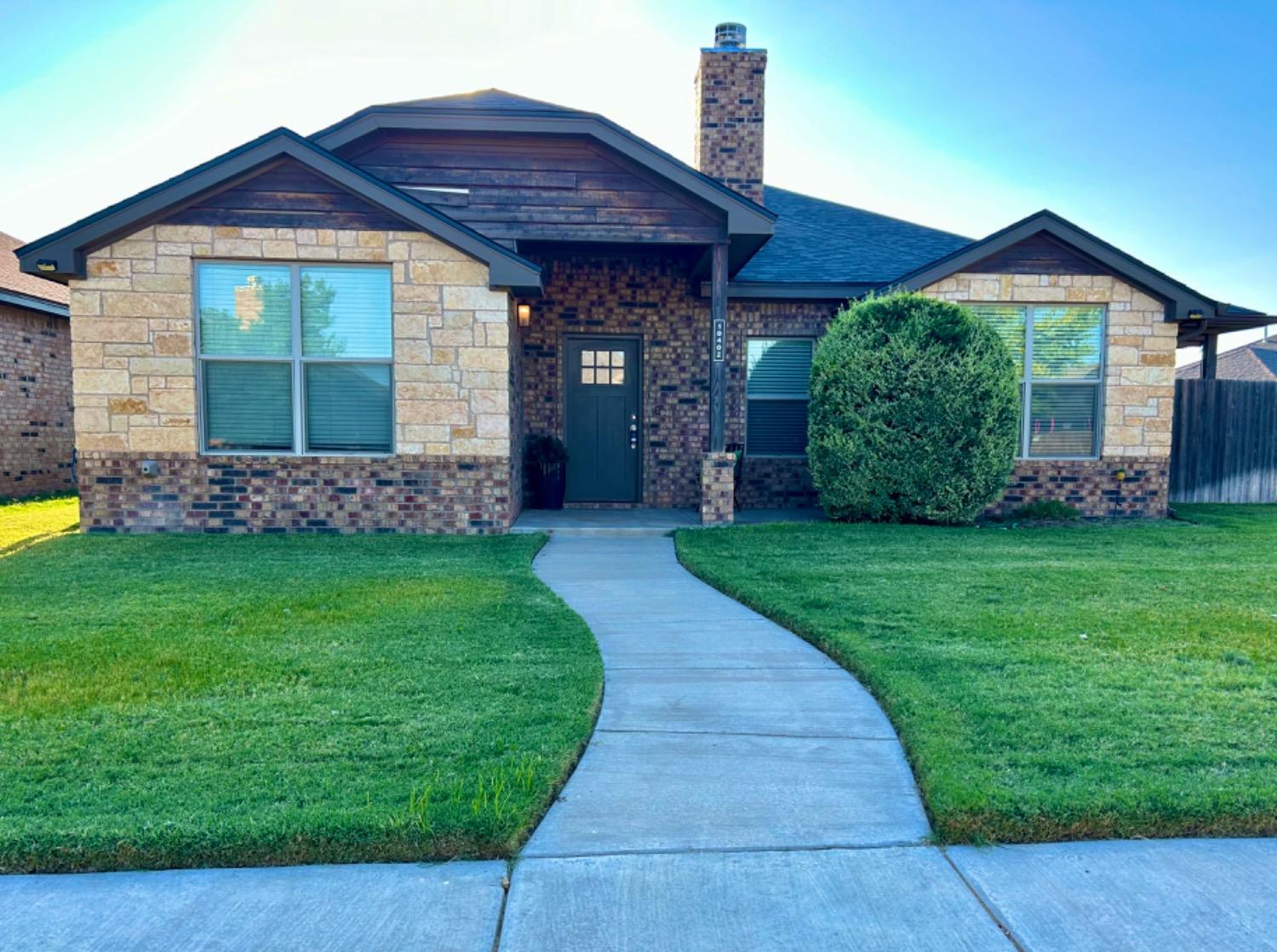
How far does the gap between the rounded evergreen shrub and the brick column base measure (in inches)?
47.5

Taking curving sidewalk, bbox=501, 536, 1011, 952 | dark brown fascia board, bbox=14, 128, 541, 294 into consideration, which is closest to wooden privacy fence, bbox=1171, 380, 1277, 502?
dark brown fascia board, bbox=14, 128, 541, 294

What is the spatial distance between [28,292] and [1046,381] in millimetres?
15007

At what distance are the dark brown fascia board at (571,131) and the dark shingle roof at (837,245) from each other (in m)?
1.88

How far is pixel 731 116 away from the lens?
11078 mm

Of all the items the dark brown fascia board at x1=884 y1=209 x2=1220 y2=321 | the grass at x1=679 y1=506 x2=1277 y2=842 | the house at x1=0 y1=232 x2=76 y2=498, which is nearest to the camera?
the grass at x1=679 y1=506 x2=1277 y2=842

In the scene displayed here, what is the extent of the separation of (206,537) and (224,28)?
6.36 meters

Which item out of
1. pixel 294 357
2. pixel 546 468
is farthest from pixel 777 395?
pixel 294 357

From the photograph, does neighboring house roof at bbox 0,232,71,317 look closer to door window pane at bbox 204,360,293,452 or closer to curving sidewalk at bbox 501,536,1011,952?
door window pane at bbox 204,360,293,452

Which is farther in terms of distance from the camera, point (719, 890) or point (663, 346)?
point (663, 346)

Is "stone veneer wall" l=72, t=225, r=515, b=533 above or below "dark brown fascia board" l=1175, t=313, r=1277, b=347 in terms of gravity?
below

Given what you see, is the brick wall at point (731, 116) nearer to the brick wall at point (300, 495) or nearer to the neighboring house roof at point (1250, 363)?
the brick wall at point (300, 495)

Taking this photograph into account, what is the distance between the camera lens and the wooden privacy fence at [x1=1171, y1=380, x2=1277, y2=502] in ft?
39.3

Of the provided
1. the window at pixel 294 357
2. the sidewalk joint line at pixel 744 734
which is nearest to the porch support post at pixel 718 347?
the window at pixel 294 357

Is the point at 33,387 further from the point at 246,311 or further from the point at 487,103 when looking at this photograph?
the point at 487,103
